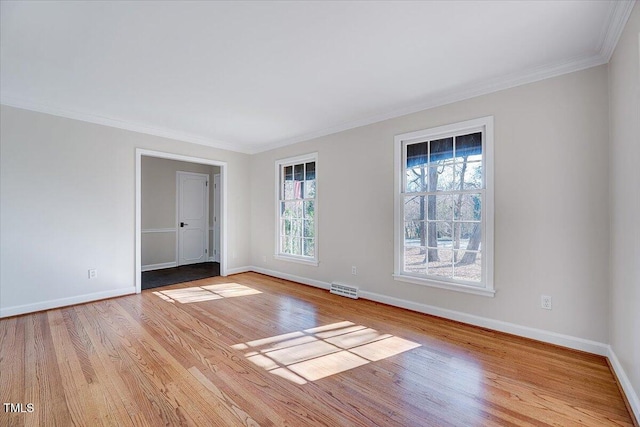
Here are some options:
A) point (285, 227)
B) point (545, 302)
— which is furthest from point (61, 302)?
point (545, 302)

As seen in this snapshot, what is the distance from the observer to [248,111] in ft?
12.5

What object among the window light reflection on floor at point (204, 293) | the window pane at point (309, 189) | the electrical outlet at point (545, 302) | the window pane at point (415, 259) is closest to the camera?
the electrical outlet at point (545, 302)

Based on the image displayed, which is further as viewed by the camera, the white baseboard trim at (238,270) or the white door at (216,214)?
the white door at (216,214)

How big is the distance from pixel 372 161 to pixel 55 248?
14.1 feet

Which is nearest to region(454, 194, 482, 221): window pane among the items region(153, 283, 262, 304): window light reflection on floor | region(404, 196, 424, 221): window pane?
region(404, 196, 424, 221): window pane

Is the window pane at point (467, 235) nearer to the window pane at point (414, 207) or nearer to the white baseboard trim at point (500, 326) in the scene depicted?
the window pane at point (414, 207)

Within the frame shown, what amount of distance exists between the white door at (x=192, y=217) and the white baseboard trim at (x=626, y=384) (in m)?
7.21

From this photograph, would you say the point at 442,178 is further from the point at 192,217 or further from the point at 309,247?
the point at 192,217

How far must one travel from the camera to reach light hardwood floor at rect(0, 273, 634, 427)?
5.65 feet

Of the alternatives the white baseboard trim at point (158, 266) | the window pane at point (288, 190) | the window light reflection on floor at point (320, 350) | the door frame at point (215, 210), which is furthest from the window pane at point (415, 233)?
the white baseboard trim at point (158, 266)

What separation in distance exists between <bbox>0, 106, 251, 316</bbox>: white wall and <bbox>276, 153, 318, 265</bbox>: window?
7.18 feet

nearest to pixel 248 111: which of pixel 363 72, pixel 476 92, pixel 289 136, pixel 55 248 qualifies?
pixel 289 136

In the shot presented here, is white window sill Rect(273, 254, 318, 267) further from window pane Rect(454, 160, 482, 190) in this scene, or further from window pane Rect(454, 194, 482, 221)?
window pane Rect(454, 160, 482, 190)

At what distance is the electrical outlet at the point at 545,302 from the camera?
2646mm
